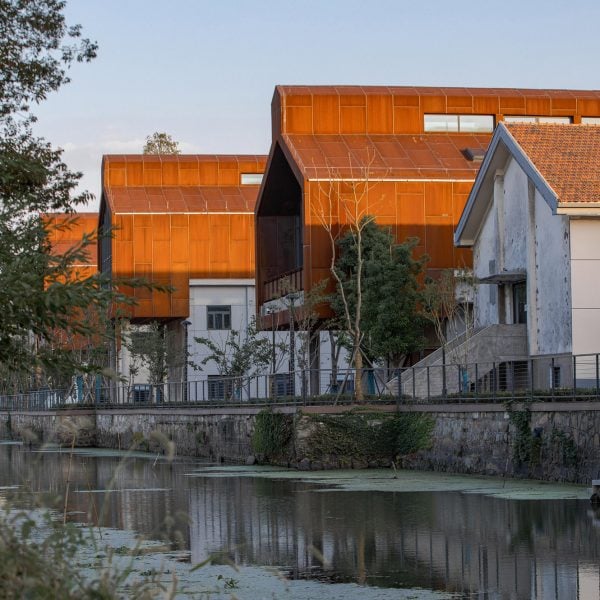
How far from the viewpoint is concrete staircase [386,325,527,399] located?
3553 centimetres

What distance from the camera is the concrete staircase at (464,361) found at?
117 ft

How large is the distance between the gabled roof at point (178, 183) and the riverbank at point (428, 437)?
29861mm

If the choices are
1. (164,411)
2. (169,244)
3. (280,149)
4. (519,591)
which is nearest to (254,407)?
(164,411)

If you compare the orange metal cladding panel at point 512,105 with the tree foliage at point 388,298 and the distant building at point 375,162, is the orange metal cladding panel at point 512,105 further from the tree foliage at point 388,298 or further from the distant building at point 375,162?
the tree foliage at point 388,298

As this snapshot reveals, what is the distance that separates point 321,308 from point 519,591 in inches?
1634

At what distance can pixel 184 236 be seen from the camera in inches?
3260

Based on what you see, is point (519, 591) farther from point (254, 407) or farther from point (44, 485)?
point (254, 407)

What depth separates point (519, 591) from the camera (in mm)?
14492

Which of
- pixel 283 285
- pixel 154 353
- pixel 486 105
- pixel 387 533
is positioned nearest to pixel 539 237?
pixel 283 285

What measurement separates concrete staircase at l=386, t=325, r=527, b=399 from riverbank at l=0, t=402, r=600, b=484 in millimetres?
1015

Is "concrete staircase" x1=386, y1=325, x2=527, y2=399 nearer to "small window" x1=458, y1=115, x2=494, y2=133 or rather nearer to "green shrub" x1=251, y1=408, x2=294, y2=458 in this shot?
"green shrub" x1=251, y1=408, x2=294, y2=458

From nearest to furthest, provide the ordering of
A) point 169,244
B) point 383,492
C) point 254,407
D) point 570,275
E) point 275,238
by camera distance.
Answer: point 383,492, point 570,275, point 254,407, point 275,238, point 169,244

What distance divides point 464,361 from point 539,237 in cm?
420

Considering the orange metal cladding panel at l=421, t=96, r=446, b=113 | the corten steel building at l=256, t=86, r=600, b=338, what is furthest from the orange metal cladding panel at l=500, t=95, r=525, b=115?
the orange metal cladding panel at l=421, t=96, r=446, b=113
